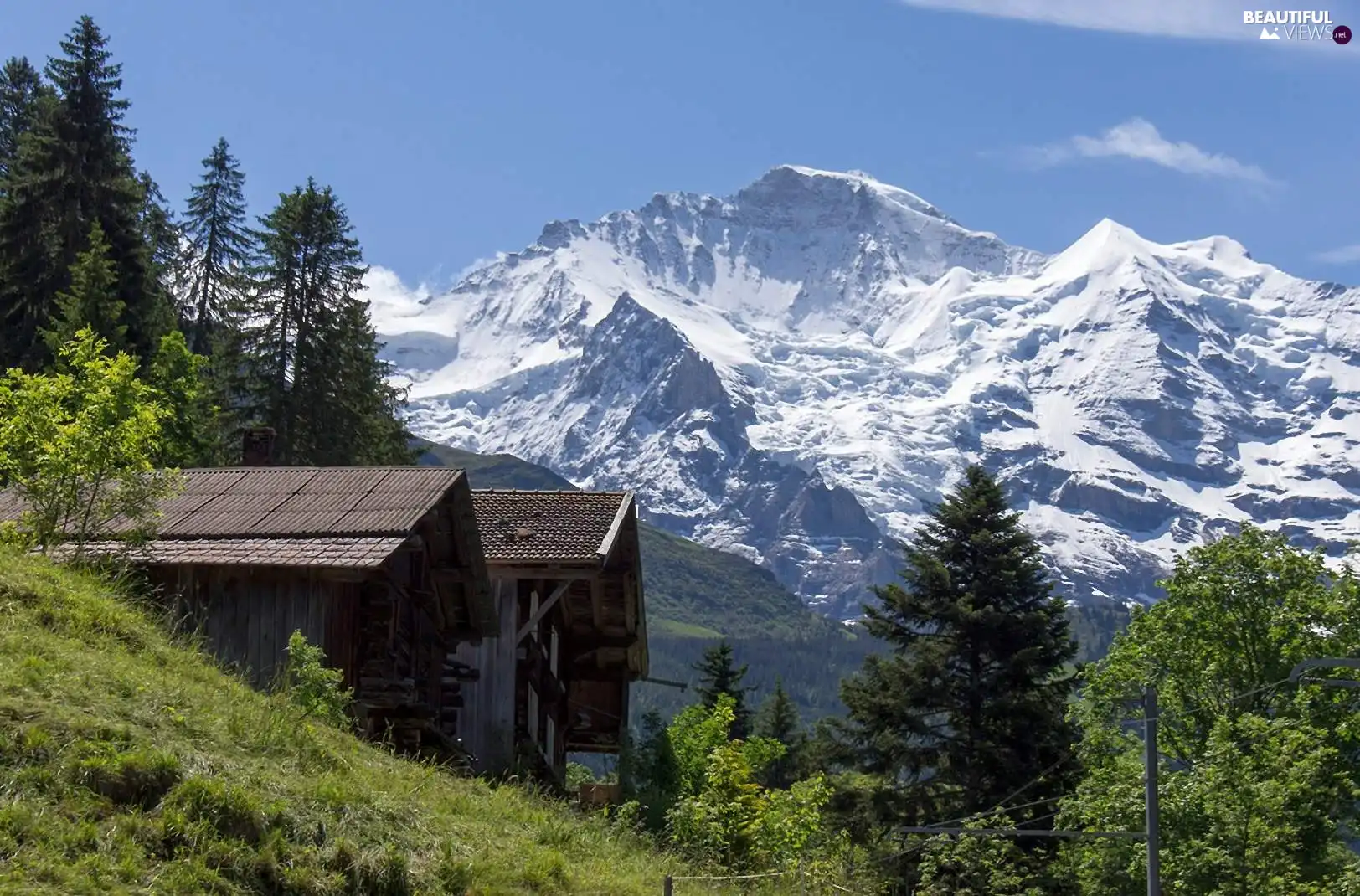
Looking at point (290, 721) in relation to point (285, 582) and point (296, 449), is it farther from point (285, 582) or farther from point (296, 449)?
point (296, 449)

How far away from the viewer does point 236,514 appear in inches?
923

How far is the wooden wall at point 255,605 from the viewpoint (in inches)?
859

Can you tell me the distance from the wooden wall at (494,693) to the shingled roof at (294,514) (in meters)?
4.65

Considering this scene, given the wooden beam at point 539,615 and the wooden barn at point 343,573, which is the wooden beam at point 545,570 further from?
the wooden barn at point 343,573

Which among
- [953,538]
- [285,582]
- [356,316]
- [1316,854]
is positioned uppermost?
[356,316]

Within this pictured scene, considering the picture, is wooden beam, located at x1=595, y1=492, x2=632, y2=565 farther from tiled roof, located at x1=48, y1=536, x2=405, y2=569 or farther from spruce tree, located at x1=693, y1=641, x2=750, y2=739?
spruce tree, located at x1=693, y1=641, x2=750, y2=739

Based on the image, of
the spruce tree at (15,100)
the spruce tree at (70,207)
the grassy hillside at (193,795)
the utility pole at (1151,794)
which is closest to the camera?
the grassy hillside at (193,795)

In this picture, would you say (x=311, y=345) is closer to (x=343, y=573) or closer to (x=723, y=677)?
(x=723, y=677)

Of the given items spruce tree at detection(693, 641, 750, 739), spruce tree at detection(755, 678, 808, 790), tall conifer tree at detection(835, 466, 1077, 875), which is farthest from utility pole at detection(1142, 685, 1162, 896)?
spruce tree at detection(755, 678, 808, 790)

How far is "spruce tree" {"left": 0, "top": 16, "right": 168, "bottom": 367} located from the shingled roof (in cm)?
3002

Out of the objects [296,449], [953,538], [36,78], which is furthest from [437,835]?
[36,78]

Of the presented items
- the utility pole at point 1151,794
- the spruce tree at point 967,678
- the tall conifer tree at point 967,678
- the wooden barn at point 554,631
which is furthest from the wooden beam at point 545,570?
the spruce tree at point 967,678

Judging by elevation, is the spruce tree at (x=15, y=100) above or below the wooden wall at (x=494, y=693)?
above

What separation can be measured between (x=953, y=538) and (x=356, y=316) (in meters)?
23.4
